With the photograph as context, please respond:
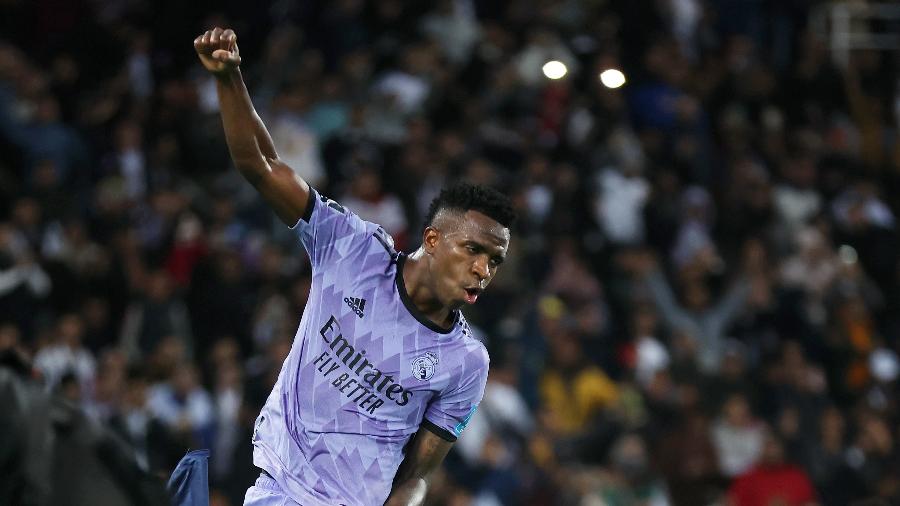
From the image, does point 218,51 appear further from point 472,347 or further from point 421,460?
point 421,460

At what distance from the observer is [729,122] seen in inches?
637

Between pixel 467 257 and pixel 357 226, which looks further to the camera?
pixel 357 226

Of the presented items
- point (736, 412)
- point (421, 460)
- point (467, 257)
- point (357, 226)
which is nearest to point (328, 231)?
point (357, 226)

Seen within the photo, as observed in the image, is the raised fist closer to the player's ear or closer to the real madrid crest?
the player's ear

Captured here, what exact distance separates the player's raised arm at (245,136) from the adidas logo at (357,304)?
383mm

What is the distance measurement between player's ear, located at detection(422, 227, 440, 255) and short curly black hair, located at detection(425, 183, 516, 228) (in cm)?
11

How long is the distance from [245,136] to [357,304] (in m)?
0.80

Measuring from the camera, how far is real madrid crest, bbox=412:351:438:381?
5.83 m

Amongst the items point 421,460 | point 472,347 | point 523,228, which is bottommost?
point 523,228

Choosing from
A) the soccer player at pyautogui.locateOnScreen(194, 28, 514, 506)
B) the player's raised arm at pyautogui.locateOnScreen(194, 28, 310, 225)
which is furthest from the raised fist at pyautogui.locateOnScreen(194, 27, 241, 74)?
the soccer player at pyautogui.locateOnScreen(194, 28, 514, 506)

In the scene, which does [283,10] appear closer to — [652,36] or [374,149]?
[374,149]

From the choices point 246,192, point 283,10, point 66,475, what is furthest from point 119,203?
point 66,475

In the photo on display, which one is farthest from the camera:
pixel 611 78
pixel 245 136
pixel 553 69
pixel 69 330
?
pixel 611 78

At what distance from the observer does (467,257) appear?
5.73 metres
